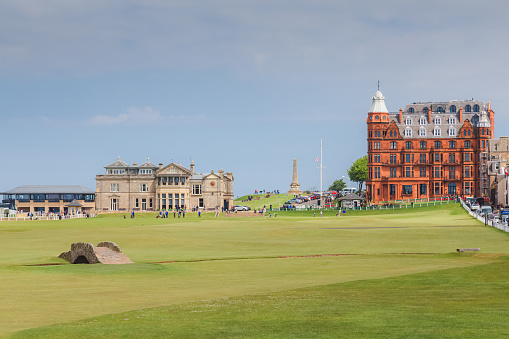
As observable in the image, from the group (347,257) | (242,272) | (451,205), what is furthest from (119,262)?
(451,205)

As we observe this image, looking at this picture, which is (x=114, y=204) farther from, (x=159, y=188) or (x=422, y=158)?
(x=422, y=158)

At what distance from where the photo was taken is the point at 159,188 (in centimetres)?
18188

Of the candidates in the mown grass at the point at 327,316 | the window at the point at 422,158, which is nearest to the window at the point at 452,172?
the window at the point at 422,158

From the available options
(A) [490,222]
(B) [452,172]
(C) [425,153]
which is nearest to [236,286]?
(A) [490,222]

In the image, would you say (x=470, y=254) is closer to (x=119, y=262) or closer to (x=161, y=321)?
(x=119, y=262)

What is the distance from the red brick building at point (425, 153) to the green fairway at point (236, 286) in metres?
104

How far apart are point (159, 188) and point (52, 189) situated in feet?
114

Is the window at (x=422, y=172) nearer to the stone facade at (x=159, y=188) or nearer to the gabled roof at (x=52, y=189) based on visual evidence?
the stone facade at (x=159, y=188)

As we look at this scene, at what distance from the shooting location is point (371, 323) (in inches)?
747

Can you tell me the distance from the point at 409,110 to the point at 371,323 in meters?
162

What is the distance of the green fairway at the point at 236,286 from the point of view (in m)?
19.2

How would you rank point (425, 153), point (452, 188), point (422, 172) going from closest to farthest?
point (452, 188) → point (422, 172) → point (425, 153)

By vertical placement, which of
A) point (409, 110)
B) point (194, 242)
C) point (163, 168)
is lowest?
point (194, 242)

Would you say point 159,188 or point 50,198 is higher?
point 159,188
